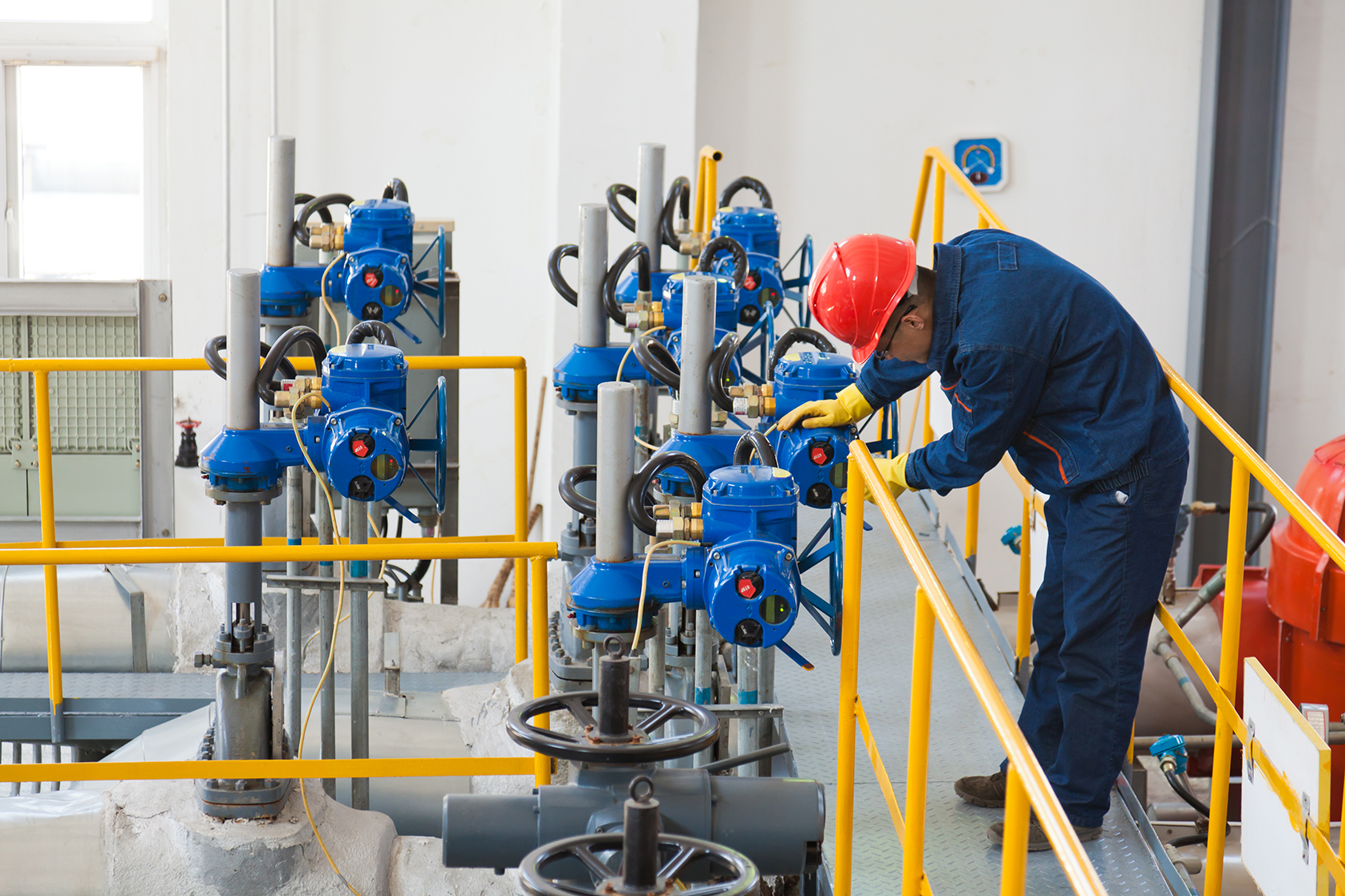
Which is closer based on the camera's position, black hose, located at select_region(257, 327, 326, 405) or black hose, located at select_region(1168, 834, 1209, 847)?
black hose, located at select_region(257, 327, 326, 405)

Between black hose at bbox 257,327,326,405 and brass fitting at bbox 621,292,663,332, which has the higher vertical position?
brass fitting at bbox 621,292,663,332

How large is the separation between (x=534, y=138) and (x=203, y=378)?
2.15 m

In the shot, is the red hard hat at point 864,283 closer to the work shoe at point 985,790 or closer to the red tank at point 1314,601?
the work shoe at point 985,790

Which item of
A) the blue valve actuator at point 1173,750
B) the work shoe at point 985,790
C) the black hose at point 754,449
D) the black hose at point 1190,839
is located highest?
the black hose at point 754,449

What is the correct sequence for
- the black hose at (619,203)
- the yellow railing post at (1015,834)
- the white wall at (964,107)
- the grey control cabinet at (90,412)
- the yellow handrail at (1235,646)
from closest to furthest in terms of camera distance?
1. the yellow railing post at (1015,834)
2. the yellow handrail at (1235,646)
3. the black hose at (619,203)
4. the grey control cabinet at (90,412)
5. the white wall at (964,107)

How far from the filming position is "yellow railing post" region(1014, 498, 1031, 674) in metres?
4.02

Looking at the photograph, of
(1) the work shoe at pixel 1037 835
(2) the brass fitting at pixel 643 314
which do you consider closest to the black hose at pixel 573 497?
(2) the brass fitting at pixel 643 314

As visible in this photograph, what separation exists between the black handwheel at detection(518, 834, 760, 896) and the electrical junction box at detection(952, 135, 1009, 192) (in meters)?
5.54

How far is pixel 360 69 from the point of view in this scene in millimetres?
7121

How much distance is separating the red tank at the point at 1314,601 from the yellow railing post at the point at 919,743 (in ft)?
9.41

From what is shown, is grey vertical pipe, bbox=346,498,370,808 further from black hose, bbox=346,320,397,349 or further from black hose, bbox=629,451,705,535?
black hose, bbox=629,451,705,535

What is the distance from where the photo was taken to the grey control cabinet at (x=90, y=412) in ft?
20.3

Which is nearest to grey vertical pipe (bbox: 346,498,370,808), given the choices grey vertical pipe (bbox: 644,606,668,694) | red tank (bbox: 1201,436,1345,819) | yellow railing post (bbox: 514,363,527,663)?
yellow railing post (bbox: 514,363,527,663)

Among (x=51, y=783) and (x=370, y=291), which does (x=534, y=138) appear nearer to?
(x=370, y=291)
